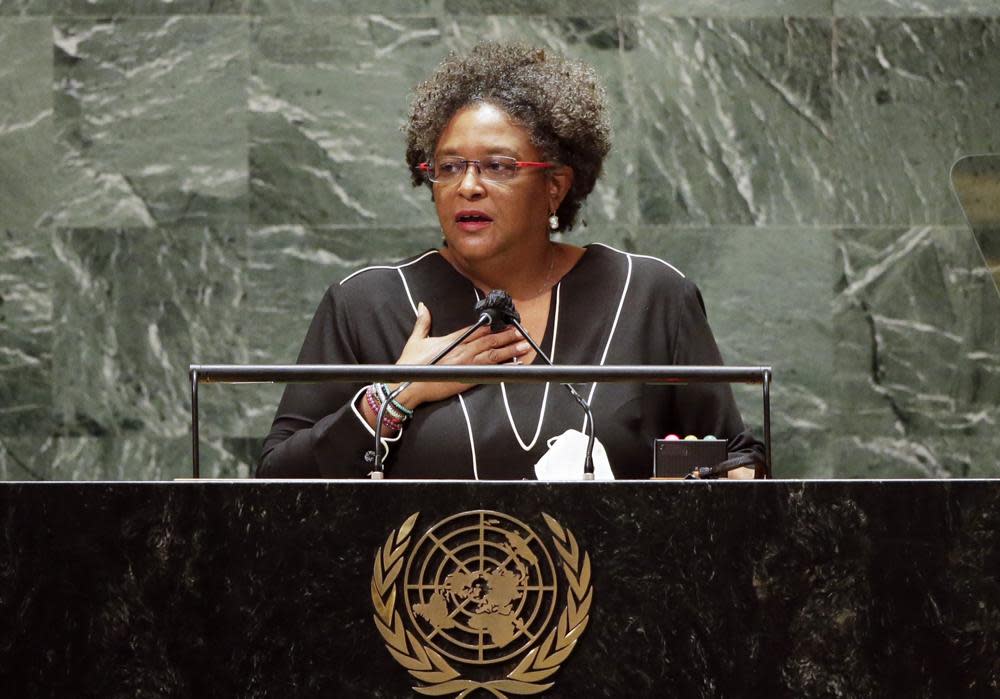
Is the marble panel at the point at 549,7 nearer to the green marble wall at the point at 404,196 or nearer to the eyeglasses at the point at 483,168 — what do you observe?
the green marble wall at the point at 404,196

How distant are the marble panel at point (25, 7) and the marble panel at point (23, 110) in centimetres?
3

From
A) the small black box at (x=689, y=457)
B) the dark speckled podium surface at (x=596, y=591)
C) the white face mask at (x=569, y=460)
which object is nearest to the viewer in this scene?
the dark speckled podium surface at (x=596, y=591)

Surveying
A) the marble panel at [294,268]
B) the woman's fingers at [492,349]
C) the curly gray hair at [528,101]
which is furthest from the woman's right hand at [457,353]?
the marble panel at [294,268]

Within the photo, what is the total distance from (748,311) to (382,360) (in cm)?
199

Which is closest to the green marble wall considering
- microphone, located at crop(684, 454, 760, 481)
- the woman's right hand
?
the woman's right hand

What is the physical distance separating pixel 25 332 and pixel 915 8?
3127mm

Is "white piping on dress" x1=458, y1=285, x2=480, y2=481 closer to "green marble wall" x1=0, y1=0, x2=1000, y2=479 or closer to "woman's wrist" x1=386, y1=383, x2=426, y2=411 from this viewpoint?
"woman's wrist" x1=386, y1=383, x2=426, y2=411

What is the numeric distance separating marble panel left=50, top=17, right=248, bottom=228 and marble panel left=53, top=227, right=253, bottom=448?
0.09 metres

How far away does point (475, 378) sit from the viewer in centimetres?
210

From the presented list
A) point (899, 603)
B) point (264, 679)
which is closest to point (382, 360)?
point (264, 679)

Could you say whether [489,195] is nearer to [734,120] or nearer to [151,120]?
[734,120]

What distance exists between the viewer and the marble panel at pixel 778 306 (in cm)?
479

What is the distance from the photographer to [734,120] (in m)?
4.80

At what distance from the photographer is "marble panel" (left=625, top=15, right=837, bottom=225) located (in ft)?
15.7
